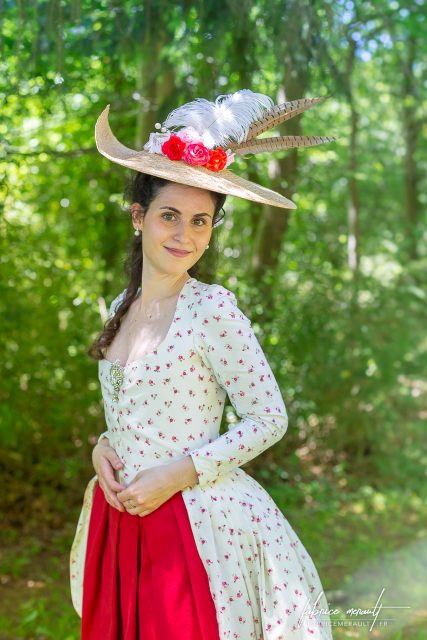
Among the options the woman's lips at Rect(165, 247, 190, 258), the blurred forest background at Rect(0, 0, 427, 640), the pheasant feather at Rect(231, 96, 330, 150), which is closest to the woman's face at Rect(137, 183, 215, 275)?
the woman's lips at Rect(165, 247, 190, 258)

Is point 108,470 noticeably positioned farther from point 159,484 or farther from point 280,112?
point 280,112

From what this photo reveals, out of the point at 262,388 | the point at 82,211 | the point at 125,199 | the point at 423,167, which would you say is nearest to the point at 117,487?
the point at 262,388

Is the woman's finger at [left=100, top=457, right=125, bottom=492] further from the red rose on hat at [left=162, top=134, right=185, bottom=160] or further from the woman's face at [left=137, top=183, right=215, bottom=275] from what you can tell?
the red rose on hat at [left=162, top=134, right=185, bottom=160]

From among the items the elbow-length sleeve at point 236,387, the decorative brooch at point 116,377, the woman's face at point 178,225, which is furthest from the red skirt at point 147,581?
the woman's face at point 178,225

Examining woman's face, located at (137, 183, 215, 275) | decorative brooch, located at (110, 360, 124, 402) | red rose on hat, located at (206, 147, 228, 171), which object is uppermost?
red rose on hat, located at (206, 147, 228, 171)

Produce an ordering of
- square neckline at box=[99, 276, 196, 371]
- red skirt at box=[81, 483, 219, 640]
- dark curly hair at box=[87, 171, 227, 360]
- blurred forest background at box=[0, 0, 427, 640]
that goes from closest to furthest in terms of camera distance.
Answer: red skirt at box=[81, 483, 219, 640] → square neckline at box=[99, 276, 196, 371] → dark curly hair at box=[87, 171, 227, 360] → blurred forest background at box=[0, 0, 427, 640]

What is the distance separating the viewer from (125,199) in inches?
90.1

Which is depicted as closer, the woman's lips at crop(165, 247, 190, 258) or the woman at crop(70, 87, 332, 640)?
the woman at crop(70, 87, 332, 640)

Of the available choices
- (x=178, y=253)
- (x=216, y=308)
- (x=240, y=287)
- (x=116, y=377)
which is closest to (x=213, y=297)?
(x=216, y=308)

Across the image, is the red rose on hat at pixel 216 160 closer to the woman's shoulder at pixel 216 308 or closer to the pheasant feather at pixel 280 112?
the pheasant feather at pixel 280 112

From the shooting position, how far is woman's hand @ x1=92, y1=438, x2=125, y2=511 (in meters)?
1.95

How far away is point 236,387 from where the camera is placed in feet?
→ 6.17

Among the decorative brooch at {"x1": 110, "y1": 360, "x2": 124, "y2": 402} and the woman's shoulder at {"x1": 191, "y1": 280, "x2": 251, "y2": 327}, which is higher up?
the woman's shoulder at {"x1": 191, "y1": 280, "x2": 251, "y2": 327}

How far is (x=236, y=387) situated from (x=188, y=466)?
0.71ft
